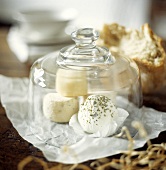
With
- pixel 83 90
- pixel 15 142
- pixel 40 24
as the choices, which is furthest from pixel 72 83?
pixel 40 24

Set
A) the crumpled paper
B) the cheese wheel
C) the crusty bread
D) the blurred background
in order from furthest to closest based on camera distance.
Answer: the blurred background, the crusty bread, the cheese wheel, the crumpled paper

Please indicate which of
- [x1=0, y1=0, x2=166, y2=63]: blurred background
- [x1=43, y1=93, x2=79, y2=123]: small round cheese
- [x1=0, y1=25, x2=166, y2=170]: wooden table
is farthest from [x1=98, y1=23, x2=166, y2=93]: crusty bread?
[x1=0, y1=0, x2=166, y2=63]: blurred background

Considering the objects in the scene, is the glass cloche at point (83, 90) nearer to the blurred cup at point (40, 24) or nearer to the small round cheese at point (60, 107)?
the small round cheese at point (60, 107)

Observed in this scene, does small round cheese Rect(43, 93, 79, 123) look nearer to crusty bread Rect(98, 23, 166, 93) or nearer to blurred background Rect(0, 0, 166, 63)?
crusty bread Rect(98, 23, 166, 93)

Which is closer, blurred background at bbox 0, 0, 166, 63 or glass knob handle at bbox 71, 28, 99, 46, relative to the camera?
glass knob handle at bbox 71, 28, 99, 46

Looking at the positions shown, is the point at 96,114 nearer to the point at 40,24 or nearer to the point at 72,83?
the point at 72,83

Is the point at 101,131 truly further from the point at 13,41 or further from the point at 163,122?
the point at 13,41
